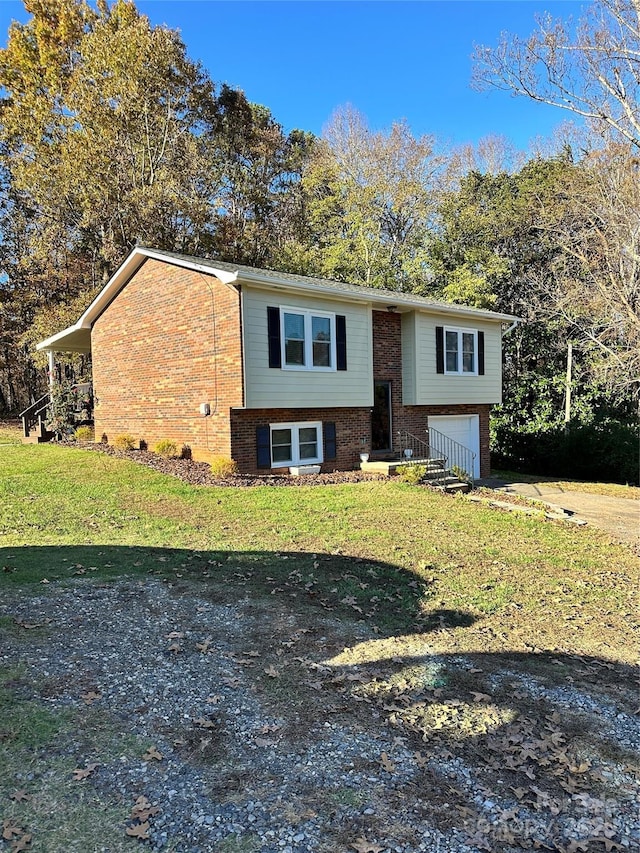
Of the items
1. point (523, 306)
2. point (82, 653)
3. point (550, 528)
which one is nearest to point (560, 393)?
point (523, 306)

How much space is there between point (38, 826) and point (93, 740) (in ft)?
2.28

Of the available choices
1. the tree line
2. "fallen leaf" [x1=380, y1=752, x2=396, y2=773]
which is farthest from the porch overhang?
"fallen leaf" [x1=380, y1=752, x2=396, y2=773]

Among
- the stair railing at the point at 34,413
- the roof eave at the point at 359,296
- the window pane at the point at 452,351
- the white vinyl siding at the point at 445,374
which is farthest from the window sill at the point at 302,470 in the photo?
the stair railing at the point at 34,413

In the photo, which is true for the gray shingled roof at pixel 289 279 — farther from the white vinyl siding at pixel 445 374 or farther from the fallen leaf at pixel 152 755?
the fallen leaf at pixel 152 755

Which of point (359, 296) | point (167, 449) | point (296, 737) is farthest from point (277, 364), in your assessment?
point (296, 737)

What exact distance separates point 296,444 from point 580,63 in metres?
10.4

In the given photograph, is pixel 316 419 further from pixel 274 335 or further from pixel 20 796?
pixel 20 796

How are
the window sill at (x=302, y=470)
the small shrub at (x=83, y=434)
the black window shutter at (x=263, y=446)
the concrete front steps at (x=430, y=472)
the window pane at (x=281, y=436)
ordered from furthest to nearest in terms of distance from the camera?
1. the small shrub at (x=83, y=434)
2. the concrete front steps at (x=430, y=472)
3. the window pane at (x=281, y=436)
4. the window sill at (x=302, y=470)
5. the black window shutter at (x=263, y=446)

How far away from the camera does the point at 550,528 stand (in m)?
10.2

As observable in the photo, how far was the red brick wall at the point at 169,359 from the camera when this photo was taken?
13.0 metres

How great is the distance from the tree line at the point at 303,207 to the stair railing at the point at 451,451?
6.26 metres

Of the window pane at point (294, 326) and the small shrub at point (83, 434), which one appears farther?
the small shrub at point (83, 434)

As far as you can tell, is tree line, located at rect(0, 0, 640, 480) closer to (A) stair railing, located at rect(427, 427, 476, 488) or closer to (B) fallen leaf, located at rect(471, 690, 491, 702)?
(A) stair railing, located at rect(427, 427, 476, 488)

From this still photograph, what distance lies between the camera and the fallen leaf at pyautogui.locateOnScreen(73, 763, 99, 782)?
3.09m
